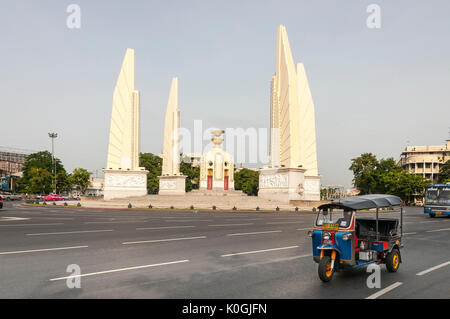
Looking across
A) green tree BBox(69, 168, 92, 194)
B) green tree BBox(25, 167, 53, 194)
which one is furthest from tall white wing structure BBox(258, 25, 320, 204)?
green tree BBox(25, 167, 53, 194)

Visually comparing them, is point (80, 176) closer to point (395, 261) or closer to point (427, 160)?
point (395, 261)

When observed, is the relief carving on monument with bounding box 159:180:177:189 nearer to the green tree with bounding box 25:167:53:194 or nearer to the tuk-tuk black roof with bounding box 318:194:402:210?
the green tree with bounding box 25:167:53:194

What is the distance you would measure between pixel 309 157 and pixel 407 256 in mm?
42750

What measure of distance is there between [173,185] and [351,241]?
4263 centimetres

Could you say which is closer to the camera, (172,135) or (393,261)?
(393,261)

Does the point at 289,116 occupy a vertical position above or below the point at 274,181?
above

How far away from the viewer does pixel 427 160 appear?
79.1 metres

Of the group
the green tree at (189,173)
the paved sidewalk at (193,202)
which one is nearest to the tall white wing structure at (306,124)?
the paved sidewalk at (193,202)

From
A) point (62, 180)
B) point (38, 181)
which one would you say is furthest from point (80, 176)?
point (62, 180)

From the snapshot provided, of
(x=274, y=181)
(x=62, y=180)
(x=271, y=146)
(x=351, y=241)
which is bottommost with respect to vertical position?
(x=62, y=180)

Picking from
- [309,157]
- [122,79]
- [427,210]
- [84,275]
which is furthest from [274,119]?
[84,275]

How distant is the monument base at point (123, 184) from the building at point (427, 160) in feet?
205

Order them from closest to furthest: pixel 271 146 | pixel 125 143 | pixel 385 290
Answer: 1. pixel 385 290
2. pixel 271 146
3. pixel 125 143

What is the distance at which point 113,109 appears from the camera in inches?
1836
